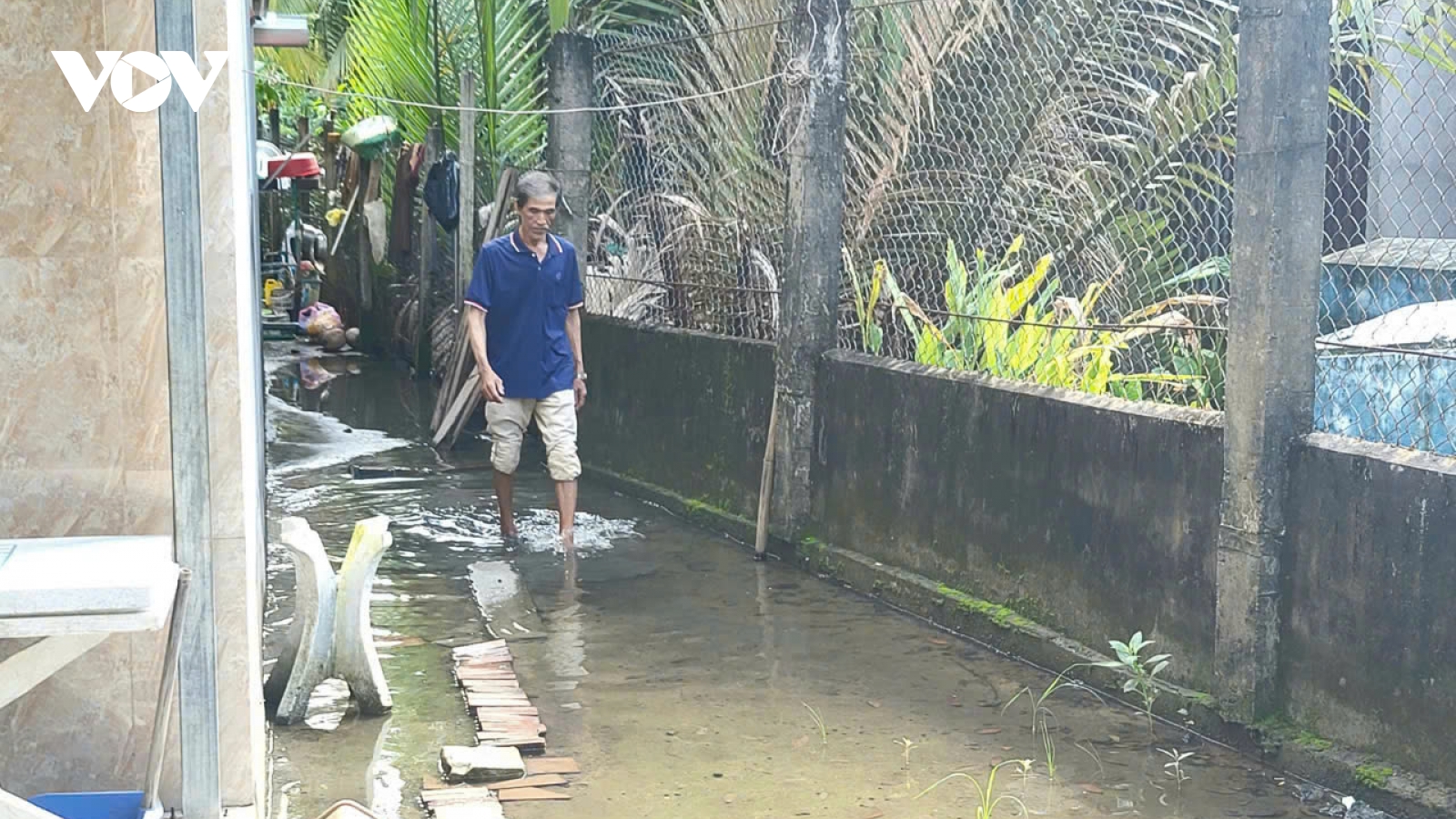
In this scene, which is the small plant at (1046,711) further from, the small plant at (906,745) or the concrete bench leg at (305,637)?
the concrete bench leg at (305,637)

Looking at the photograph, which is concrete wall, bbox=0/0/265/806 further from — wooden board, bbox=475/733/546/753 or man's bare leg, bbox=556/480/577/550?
man's bare leg, bbox=556/480/577/550

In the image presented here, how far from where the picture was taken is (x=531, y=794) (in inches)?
179

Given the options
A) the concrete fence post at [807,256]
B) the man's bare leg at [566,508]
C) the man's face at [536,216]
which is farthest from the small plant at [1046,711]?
the man's face at [536,216]

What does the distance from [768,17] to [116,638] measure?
18.3 ft

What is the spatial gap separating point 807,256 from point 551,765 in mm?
3422

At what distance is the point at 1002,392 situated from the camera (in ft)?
20.6

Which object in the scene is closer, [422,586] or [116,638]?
[116,638]

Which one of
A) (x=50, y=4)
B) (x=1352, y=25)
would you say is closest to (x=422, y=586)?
(x=50, y=4)

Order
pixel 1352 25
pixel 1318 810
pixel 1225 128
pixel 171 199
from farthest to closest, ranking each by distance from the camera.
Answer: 1. pixel 1352 25
2. pixel 1225 128
3. pixel 1318 810
4. pixel 171 199

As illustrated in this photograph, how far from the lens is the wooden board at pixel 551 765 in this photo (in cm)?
473

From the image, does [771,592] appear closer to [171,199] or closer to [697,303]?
[697,303]

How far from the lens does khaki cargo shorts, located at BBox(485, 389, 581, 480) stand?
314 inches

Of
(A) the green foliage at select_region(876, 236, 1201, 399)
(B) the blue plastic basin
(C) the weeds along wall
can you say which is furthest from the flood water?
(A) the green foliage at select_region(876, 236, 1201, 399)

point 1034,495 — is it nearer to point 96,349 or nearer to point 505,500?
point 505,500
